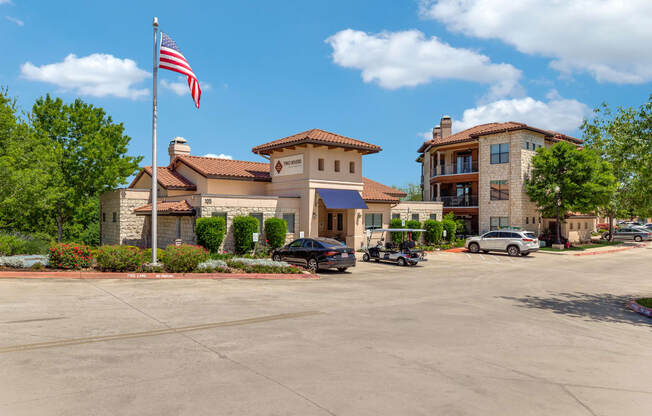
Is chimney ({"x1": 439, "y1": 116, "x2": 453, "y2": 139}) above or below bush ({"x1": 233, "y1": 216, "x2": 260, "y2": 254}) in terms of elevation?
above

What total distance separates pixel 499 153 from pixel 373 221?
14.6 metres

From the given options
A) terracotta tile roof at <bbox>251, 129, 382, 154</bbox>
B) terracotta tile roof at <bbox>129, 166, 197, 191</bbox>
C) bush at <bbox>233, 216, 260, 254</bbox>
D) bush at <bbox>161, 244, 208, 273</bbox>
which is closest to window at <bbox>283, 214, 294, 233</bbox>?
bush at <bbox>233, 216, 260, 254</bbox>

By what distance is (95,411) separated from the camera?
5156 millimetres

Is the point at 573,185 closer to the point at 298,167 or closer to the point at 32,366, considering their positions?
the point at 298,167

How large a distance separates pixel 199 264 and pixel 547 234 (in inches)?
1323

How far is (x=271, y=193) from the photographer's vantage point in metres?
31.0

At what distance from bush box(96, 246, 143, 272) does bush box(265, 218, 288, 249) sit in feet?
29.8

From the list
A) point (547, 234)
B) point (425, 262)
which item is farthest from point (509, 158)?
point (425, 262)

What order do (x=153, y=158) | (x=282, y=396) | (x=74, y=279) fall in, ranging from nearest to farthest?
(x=282, y=396) → (x=74, y=279) → (x=153, y=158)

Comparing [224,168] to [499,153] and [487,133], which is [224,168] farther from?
[499,153]

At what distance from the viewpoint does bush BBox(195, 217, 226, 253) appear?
22984mm

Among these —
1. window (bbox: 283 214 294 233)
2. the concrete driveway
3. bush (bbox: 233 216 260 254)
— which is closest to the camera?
the concrete driveway

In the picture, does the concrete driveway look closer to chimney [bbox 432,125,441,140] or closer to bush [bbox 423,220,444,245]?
bush [bbox 423,220,444,245]

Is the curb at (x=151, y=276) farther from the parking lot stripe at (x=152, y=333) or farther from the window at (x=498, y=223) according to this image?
the window at (x=498, y=223)
